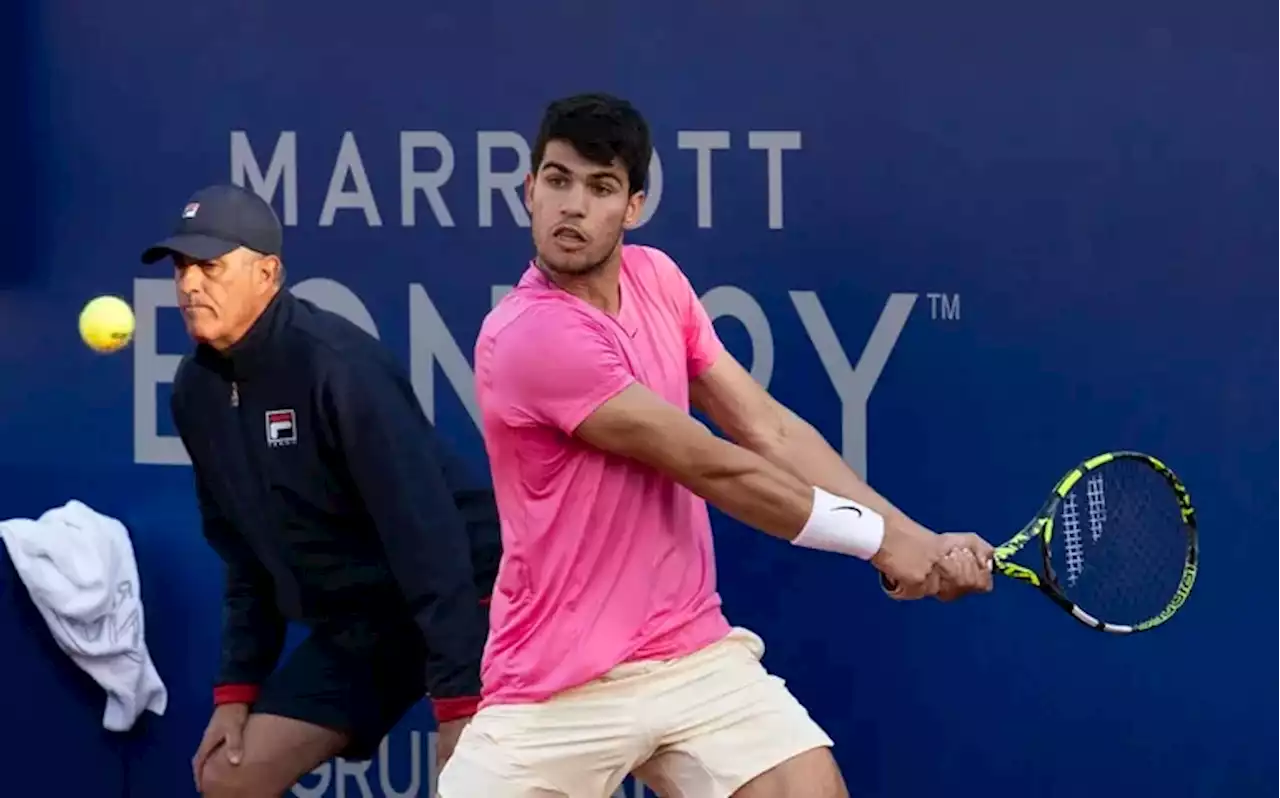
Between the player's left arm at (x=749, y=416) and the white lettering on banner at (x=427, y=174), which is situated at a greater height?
the white lettering on banner at (x=427, y=174)

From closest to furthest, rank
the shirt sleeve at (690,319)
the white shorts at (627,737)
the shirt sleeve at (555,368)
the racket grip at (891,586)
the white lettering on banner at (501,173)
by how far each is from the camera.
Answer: the shirt sleeve at (555,368)
the white shorts at (627,737)
the racket grip at (891,586)
the shirt sleeve at (690,319)
the white lettering on banner at (501,173)

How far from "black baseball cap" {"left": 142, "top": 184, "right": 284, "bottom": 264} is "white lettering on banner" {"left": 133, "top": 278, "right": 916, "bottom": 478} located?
0.79 metres

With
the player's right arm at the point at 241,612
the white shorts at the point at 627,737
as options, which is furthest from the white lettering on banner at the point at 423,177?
the white shorts at the point at 627,737

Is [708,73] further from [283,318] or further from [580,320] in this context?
[580,320]

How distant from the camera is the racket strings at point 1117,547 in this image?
4.40 m

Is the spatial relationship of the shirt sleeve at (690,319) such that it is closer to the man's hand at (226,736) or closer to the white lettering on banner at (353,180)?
the man's hand at (226,736)

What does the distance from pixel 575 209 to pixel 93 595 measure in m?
1.92

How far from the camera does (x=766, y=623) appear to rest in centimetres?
505

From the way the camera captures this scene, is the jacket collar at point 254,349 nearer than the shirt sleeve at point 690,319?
No

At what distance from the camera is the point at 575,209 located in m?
3.61

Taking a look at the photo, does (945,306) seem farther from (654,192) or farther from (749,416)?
(749,416)

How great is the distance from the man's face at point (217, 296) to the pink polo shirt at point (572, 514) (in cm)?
76

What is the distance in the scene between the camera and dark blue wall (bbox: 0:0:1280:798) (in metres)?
4.84

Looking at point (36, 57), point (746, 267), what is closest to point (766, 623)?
point (746, 267)
